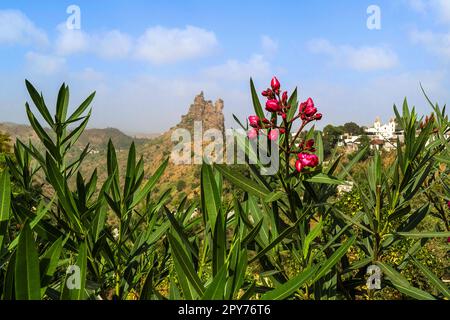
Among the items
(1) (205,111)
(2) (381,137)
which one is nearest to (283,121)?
(2) (381,137)

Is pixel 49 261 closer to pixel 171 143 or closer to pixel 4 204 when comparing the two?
pixel 4 204

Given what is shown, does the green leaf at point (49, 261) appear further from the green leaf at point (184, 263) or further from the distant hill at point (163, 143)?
the distant hill at point (163, 143)

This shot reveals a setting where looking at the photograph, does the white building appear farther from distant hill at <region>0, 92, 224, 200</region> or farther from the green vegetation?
distant hill at <region>0, 92, 224, 200</region>

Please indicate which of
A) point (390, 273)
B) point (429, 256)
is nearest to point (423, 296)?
point (390, 273)

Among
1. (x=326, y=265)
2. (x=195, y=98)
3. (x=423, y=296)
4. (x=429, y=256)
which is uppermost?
(x=195, y=98)

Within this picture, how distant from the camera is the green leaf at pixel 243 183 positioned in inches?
43.5

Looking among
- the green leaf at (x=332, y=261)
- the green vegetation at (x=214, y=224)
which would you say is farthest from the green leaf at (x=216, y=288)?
the green leaf at (x=332, y=261)

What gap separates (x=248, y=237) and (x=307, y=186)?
505 millimetres

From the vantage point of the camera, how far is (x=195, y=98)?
93.2 m

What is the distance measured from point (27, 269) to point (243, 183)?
2.29 ft

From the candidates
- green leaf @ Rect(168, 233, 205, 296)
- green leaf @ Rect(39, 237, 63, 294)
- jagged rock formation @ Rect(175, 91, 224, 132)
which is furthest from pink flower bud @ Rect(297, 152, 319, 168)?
jagged rock formation @ Rect(175, 91, 224, 132)

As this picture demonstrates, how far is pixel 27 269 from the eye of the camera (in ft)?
1.78

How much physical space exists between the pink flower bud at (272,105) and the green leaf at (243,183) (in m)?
0.27
